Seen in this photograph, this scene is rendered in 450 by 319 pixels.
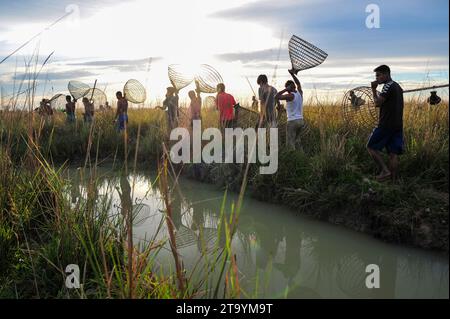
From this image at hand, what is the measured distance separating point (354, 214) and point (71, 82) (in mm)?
9764

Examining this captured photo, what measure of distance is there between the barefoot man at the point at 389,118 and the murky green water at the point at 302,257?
1.05m

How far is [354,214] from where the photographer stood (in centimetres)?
436

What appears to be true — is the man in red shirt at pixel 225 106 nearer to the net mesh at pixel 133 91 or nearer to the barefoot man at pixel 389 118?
the barefoot man at pixel 389 118

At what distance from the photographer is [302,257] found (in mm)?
3812

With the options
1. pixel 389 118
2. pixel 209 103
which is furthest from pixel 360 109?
pixel 209 103

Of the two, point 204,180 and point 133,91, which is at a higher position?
point 133,91

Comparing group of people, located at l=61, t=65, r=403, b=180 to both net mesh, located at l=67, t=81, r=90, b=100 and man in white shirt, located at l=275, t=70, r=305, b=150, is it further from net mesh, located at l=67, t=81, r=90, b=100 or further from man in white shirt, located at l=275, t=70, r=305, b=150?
Answer: net mesh, located at l=67, t=81, r=90, b=100

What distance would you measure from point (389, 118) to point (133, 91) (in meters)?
7.06

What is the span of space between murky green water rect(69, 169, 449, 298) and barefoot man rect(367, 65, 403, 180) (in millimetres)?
1048

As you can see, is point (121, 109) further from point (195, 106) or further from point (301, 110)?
point (301, 110)

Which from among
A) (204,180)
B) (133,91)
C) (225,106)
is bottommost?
(204,180)

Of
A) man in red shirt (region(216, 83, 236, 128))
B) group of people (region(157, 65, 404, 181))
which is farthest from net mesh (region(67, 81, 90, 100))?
man in red shirt (region(216, 83, 236, 128))

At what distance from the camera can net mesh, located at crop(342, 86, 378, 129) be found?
559 centimetres
